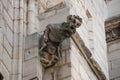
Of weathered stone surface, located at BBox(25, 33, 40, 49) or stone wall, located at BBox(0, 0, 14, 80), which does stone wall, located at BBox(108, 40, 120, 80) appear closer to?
weathered stone surface, located at BBox(25, 33, 40, 49)

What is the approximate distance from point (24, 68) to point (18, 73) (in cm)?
15

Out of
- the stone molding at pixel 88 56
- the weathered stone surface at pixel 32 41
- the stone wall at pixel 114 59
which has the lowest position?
the stone wall at pixel 114 59

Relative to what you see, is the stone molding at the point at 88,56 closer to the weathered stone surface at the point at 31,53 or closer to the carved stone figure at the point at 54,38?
the carved stone figure at the point at 54,38

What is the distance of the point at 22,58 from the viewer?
9.38 metres

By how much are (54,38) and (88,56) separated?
3.25 ft

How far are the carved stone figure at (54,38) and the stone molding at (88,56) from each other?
406mm

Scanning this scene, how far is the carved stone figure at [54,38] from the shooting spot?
9453 mm

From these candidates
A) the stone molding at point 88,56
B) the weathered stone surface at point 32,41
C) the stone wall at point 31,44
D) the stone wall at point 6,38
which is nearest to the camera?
the stone wall at point 6,38

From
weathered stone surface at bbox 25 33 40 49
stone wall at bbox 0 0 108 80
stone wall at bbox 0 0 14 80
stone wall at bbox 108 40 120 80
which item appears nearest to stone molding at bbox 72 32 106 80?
stone wall at bbox 0 0 108 80

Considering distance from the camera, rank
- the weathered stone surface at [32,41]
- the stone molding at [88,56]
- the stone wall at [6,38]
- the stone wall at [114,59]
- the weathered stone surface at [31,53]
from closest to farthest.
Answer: the stone wall at [6,38], the weathered stone surface at [31,53], the weathered stone surface at [32,41], the stone molding at [88,56], the stone wall at [114,59]

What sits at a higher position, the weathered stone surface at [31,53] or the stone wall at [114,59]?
the weathered stone surface at [31,53]

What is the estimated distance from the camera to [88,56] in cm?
1038

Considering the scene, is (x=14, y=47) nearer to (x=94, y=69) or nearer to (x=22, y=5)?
(x=22, y=5)

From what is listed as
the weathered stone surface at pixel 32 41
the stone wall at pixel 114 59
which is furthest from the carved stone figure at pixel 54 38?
the stone wall at pixel 114 59
